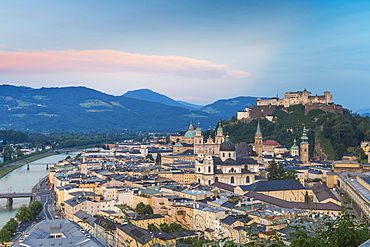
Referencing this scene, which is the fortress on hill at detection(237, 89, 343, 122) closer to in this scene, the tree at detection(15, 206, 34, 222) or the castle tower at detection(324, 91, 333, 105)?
the castle tower at detection(324, 91, 333, 105)

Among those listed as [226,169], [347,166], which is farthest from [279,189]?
[347,166]

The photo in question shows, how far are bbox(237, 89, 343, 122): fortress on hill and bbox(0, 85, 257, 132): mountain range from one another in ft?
293

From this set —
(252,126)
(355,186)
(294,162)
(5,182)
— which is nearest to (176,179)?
(294,162)

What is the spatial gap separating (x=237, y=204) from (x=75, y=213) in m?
6.90

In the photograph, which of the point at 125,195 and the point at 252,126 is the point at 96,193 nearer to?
the point at 125,195

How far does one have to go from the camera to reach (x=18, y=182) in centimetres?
3378

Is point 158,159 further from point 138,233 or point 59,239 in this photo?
point 138,233

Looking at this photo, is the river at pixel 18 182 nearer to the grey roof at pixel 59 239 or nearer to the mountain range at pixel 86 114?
the grey roof at pixel 59 239

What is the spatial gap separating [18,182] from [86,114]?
13021cm

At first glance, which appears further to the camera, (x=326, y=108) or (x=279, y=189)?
(x=326, y=108)

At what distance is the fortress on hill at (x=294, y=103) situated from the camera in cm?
4119

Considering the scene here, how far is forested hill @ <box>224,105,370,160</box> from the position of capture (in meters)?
34.5

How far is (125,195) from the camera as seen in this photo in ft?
75.6

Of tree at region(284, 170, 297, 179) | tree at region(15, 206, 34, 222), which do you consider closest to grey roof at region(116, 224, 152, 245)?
tree at region(15, 206, 34, 222)
